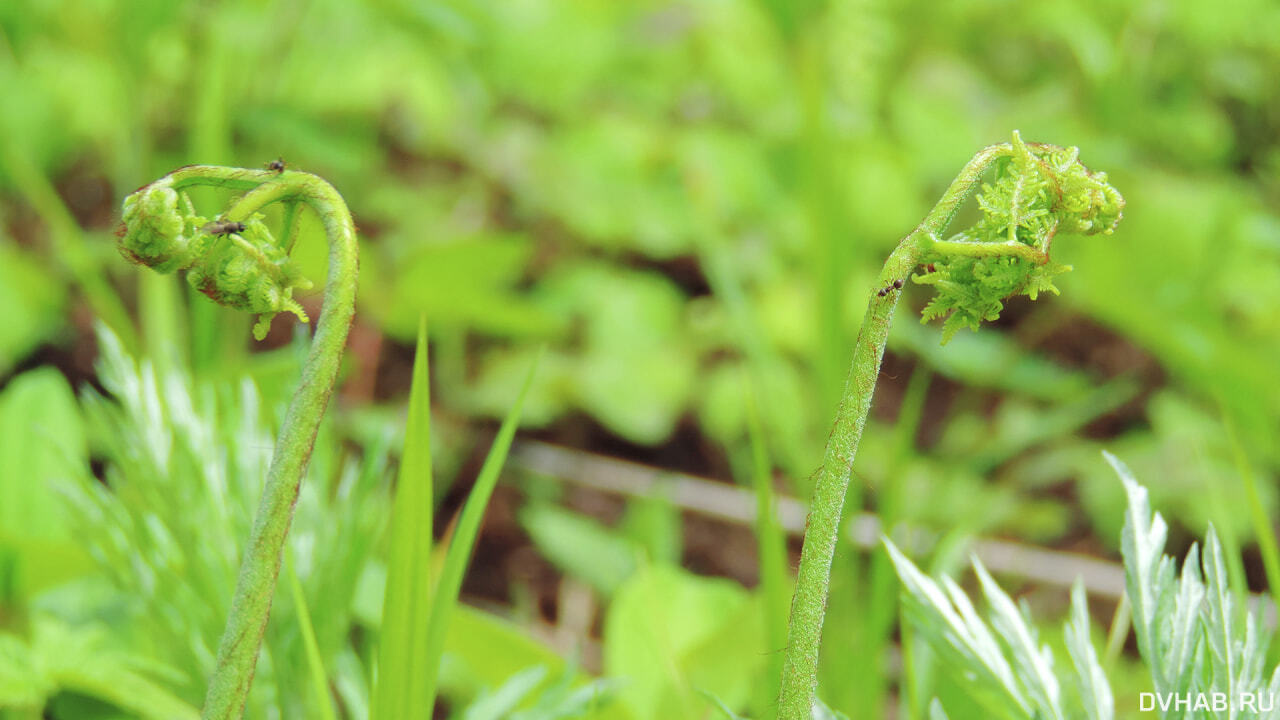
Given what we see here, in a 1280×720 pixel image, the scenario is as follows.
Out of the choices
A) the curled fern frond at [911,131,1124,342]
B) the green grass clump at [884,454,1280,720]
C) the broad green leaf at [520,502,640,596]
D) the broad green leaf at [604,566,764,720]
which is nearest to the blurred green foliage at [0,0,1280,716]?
the broad green leaf at [520,502,640,596]

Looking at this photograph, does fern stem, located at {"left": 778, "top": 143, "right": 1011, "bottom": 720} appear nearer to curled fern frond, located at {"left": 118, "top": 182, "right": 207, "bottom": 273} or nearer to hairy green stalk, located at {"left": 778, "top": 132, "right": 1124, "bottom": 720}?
hairy green stalk, located at {"left": 778, "top": 132, "right": 1124, "bottom": 720}

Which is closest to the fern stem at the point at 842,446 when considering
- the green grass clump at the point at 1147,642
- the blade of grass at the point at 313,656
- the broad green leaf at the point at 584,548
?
the green grass clump at the point at 1147,642

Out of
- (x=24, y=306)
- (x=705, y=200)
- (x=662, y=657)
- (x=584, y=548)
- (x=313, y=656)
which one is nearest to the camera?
(x=313, y=656)

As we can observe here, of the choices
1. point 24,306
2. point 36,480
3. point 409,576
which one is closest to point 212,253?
point 409,576

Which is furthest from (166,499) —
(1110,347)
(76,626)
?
(1110,347)

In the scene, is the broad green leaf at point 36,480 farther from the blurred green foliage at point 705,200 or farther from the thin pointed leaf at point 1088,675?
the thin pointed leaf at point 1088,675

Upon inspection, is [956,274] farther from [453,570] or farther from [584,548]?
[584,548]
